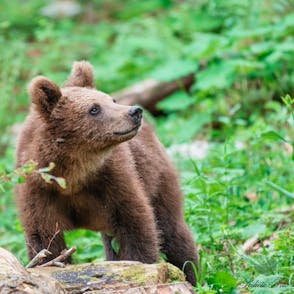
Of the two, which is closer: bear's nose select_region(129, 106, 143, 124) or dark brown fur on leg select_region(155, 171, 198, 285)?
bear's nose select_region(129, 106, 143, 124)

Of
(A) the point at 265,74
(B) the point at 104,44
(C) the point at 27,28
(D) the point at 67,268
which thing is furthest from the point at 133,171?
(C) the point at 27,28

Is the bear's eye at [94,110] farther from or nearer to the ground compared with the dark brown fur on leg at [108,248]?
farther from the ground

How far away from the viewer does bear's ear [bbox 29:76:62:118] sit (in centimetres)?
596

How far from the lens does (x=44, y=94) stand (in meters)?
5.98

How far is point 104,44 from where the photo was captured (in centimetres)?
1695

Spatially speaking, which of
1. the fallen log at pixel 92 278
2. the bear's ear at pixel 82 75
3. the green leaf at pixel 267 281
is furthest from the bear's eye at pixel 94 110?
the green leaf at pixel 267 281

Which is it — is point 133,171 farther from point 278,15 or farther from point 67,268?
point 278,15

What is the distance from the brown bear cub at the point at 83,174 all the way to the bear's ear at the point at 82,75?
213 mm

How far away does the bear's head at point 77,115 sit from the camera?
5910mm

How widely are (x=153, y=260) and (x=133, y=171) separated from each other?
0.68 meters

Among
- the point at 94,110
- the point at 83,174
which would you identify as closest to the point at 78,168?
the point at 83,174

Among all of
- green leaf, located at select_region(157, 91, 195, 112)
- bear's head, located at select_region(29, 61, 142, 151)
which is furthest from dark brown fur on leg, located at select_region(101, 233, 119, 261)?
green leaf, located at select_region(157, 91, 195, 112)

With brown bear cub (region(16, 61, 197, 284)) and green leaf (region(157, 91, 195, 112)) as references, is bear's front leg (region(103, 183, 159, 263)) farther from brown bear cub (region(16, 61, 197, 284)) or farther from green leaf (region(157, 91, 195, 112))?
green leaf (region(157, 91, 195, 112))

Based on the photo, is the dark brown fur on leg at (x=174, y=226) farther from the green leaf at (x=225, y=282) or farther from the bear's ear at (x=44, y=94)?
the green leaf at (x=225, y=282)
